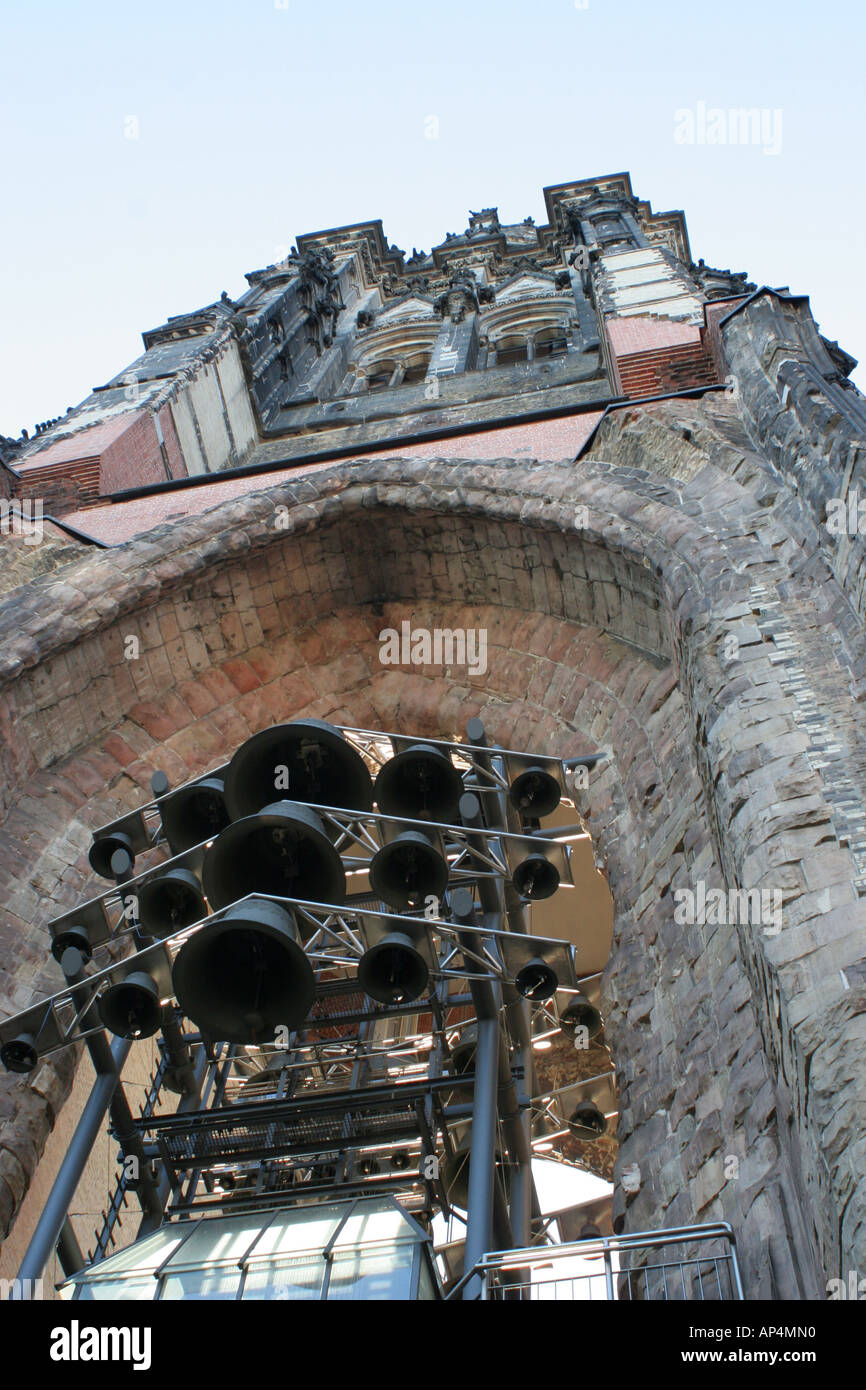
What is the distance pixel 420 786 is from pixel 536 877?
3.35 feet

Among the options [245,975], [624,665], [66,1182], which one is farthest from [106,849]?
[624,665]

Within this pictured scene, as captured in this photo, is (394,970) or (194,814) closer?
(394,970)

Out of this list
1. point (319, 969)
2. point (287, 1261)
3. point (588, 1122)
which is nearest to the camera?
point (287, 1261)

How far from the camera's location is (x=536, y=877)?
7547 millimetres

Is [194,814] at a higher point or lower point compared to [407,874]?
higher

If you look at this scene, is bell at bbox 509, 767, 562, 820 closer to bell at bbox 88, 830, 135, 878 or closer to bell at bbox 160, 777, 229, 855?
bell at bbox 160, 777, 229, 855

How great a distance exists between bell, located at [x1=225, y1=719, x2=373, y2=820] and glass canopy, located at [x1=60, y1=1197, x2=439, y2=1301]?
2500mm

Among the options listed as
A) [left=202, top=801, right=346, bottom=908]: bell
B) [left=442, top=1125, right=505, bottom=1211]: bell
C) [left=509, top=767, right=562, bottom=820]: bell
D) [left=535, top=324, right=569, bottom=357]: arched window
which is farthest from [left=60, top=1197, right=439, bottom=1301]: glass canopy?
[left=535, top=324, right=569, bottom=357]: arched window

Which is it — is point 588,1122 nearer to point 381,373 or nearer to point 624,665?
point 624,665

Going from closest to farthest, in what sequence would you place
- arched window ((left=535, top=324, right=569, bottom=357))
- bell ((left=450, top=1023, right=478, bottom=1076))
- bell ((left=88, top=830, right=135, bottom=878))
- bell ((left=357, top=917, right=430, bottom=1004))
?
bell ((left=357, top=917, right=430, bottom=1004))
bell ((left=88, top=830, right=135, bottom=878))
bell ((left=450, top=1023, right=478, bottom=1076))
arched window ((left=535, top=324, right=569, bottom=357))

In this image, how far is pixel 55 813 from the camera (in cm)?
909

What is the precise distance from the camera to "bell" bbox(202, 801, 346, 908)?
275 inches

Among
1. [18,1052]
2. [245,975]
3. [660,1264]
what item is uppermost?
[245,975]
